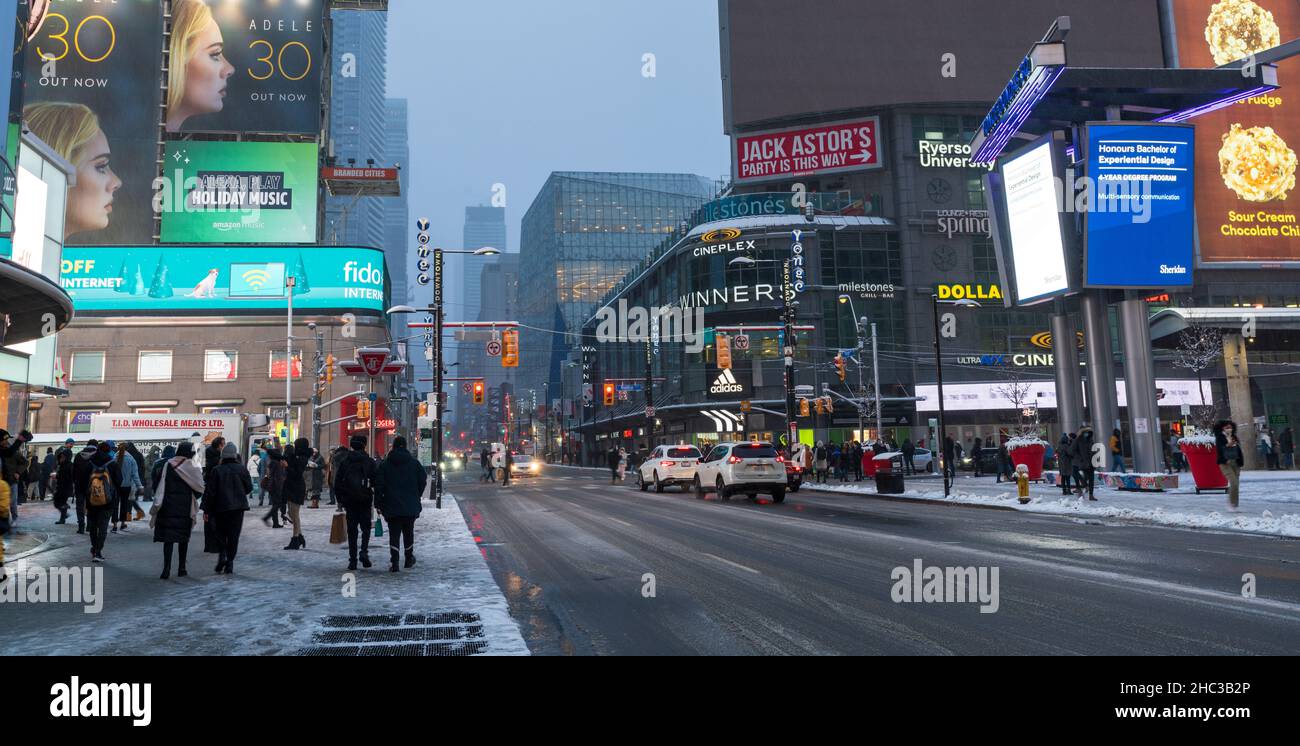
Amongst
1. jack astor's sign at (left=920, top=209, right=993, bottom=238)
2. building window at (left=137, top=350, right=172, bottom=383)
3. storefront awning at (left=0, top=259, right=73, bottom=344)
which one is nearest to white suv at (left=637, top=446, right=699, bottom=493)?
storefront awning at (left=0, top=259, right=73, bottom=344)

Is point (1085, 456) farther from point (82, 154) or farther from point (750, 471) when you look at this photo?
point (82, 154)

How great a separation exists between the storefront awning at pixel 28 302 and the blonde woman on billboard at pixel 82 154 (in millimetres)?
43911

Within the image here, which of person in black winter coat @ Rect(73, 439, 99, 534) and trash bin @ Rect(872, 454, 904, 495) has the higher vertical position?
person in black winter coat @ Rect(73, 439, 99, 534)

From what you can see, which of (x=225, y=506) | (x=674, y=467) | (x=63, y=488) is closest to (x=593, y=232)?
(x=674, y=467)

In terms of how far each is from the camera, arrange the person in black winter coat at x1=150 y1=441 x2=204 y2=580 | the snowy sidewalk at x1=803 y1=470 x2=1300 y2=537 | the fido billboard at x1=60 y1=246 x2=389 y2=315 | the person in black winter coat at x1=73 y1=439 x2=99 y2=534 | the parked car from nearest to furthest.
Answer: the person in black winter coat at x1=150 y1=441 x2=204 y2=580 < the snowy sidewalk at x1=803 y1=470 x2=1300 y2=537 < the person in black winter coat at x1=73 y1=439 x2=99 y2=534 < the fido billboard at x1=60 y1=246 x2=389 y2=315 < the parked car

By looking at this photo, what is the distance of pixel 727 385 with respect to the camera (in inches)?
2377

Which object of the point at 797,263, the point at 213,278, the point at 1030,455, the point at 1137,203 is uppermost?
the point at 797,263

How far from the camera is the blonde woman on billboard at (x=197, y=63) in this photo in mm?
55188

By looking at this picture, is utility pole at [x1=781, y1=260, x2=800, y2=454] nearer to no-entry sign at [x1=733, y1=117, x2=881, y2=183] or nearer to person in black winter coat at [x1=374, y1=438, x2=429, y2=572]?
person in black winter coat at [x1=374, y1=438, x2=429, y2=572]

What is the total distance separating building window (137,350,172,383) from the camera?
54625 mm

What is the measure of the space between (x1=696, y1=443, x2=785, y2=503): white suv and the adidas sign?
34.2m

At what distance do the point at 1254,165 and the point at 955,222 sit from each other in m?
19.0
